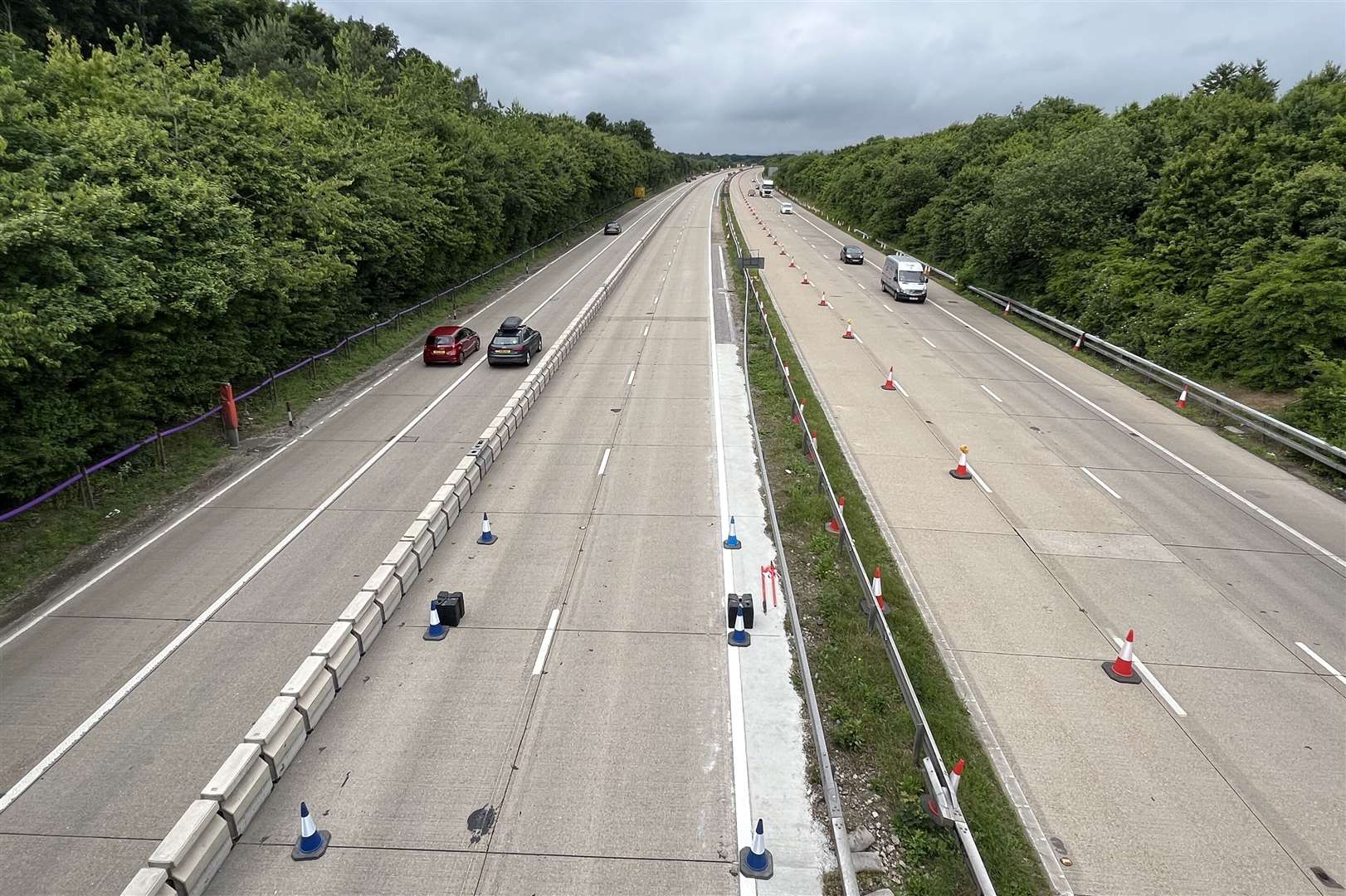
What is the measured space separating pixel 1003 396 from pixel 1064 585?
42.1 ft

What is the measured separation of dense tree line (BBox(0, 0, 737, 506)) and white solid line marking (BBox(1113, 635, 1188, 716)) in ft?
56.2

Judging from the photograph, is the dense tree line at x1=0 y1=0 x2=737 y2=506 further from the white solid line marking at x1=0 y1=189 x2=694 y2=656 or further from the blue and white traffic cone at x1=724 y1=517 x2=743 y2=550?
the blue and white traffic cone at x1=724 y1=517 x2=743 y2=550

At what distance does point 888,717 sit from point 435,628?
675 cm

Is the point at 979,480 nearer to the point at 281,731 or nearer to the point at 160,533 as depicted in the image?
the point at 281,731

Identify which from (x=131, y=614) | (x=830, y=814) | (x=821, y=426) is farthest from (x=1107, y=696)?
(x=131, y=614)

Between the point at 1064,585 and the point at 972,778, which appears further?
the point at 1064,585

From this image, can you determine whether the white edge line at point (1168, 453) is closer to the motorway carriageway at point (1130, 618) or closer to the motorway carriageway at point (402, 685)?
the motorway carriageway at point (1130, 618)

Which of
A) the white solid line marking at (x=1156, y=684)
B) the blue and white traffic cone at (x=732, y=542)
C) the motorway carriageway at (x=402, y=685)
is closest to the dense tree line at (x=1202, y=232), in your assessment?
the white solid line marking at (x=1156, y=684)

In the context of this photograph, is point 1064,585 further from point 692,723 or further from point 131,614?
point 131,614

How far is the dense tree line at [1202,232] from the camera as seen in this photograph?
2175 centimetres

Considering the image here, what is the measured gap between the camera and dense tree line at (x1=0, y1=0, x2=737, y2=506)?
1268 cm

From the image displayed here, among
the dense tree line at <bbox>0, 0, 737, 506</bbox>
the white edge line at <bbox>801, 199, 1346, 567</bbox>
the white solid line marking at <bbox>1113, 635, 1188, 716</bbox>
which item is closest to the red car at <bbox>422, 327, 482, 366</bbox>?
the dense tree line at <bbox>0, 0, 737, 506</bbox>

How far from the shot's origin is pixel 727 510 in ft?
50.3

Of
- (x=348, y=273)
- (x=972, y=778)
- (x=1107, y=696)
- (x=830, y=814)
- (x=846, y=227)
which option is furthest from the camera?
(x=846, y=227)
